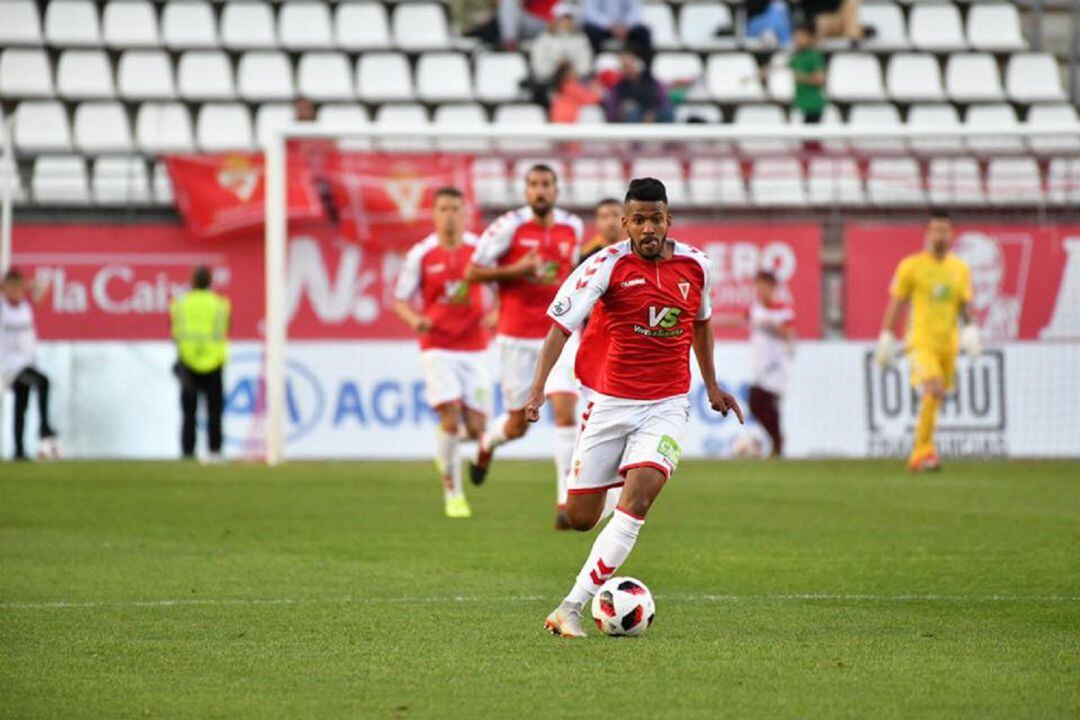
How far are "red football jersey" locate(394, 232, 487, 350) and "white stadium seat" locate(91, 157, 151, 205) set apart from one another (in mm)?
9092

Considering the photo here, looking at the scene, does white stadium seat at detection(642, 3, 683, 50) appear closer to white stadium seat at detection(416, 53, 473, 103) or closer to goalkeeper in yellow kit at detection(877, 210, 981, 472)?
white stadium seat at detection(416, 53, 473, 103)

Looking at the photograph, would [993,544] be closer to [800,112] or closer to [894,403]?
[894,403]

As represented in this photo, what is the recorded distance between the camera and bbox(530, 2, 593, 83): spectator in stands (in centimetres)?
2727

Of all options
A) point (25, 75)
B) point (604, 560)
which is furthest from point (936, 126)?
point (604, 560)

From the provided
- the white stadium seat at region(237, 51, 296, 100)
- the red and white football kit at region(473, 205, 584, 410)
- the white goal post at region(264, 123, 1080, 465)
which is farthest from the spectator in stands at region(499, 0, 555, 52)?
the red and white football kit at region(473, 205, 584, 410)

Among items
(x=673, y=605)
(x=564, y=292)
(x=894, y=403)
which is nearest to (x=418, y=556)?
(x=673, y=605)

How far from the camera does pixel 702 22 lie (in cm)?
2984

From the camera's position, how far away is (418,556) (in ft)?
41.1

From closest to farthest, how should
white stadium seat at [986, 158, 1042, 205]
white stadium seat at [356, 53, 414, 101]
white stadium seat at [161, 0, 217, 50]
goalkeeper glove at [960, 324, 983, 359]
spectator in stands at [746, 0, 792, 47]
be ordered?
goalkeeper glove at [960, 324, 983, 359] → white stadium seat at [986, 158, 1042, 205] → white stadium seat at [356, 53, 414, 101] → white stadium seat at [161, 0, 217, 50] → spectator in stands at [746, 0, 792, 47]

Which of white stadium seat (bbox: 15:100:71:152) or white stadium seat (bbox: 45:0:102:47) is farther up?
white stadium seat (bbox: 45:0:102:47)

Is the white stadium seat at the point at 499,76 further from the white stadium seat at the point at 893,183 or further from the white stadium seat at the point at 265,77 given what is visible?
the white stadium seat at the point at 893,183

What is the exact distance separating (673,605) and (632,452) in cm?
116

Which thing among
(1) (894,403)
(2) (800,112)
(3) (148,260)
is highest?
(2) (800,112)

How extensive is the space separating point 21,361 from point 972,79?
1422 centimetres
